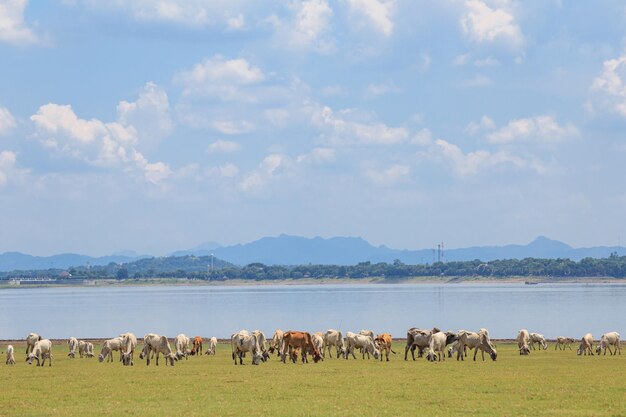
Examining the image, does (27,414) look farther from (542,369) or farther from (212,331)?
(212,331)

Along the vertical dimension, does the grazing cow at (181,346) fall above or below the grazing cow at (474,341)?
below

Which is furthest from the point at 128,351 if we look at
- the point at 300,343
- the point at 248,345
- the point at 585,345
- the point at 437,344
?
the point at 585,345

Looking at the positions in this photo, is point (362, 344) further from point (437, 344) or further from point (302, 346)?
point (302, 346)

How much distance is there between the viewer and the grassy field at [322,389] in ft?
84.7

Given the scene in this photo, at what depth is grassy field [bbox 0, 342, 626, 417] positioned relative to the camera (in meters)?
25.8

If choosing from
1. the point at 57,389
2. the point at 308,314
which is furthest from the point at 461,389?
the point at 308,314

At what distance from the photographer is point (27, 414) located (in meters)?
25.5

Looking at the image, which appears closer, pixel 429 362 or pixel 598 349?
pixel 429 362

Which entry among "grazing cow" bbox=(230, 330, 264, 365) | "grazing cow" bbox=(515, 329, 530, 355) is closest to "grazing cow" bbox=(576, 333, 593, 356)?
"grazing cow" bbox=(515, 329, 530, 355)

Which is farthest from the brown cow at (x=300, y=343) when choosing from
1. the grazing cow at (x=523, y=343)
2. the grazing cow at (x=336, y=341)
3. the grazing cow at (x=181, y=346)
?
the grazing cow at (x=523, y=343)

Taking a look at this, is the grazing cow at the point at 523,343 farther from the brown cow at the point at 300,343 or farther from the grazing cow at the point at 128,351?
the grazing cow at the point at 128,351

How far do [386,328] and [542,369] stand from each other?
58.7 m

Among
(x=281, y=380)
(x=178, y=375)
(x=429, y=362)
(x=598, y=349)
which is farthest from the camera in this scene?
(x=598, y=349)

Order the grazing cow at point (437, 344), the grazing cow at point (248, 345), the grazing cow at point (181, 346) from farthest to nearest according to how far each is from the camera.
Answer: the grazing cow at point (181, 346)
the grazing cow at point (437, 344)
the grazing cow at point (248, 345)
